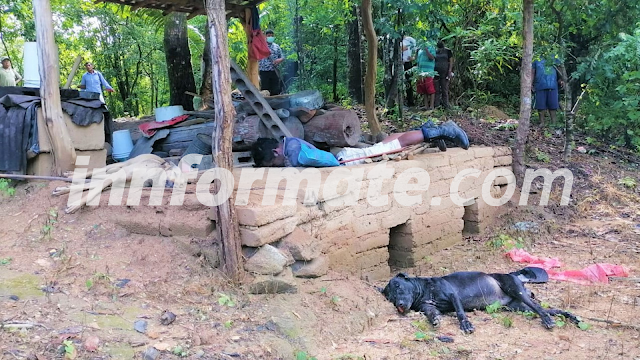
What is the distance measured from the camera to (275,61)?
10000mm

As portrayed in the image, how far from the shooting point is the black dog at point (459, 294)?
4527 millimetres

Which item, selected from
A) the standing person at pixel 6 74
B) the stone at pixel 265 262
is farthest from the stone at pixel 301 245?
the standing person at pixel 6 74

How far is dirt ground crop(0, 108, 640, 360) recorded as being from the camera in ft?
10.6

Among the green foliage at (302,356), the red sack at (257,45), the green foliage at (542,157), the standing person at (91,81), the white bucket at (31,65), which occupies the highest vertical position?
the red sack at (257,45)

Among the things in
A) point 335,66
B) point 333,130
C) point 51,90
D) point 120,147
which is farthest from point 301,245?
point 335,66

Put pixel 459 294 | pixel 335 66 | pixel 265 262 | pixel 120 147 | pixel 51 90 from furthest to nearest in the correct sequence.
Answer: pixel 335 66 → pixel 120 147 → pixel 51 90 → pixel 459 294 → pixel 265 262

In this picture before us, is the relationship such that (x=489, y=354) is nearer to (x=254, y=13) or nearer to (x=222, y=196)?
(x=222, y=196)

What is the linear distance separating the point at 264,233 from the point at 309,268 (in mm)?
561

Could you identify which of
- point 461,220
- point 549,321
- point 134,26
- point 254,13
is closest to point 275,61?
point 254,13

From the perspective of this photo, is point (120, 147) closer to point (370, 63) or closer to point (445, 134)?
point (370, 63)

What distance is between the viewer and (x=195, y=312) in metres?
3.69

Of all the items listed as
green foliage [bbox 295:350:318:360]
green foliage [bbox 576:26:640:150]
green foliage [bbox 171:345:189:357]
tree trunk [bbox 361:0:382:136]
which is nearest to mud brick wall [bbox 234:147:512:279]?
green foliage [bbox 295:350:318:360]

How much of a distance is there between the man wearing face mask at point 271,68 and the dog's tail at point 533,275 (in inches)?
249

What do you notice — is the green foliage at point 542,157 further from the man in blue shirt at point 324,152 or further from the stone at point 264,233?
the stone at point 264,233
